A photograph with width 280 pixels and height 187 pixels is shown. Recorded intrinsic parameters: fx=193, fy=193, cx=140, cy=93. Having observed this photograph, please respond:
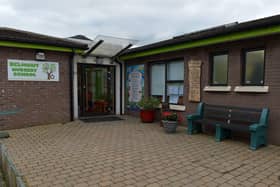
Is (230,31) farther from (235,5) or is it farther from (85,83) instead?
(85,83)

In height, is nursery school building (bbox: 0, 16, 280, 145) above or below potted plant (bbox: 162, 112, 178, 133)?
above

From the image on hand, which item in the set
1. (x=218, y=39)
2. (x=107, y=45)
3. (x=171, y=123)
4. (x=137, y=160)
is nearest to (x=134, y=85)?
(x=107, y=45)

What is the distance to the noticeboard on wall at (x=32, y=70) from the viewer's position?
607 centimetres

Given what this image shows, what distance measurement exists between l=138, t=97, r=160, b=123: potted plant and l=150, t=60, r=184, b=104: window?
0.51m

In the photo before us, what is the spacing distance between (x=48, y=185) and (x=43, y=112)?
4648mm

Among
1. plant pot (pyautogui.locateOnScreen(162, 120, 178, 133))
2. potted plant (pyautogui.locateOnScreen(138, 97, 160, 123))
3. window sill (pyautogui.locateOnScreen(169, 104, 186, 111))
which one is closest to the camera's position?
plant pot (pyautogui.locateOnScreen(162, 120, 178, 133))

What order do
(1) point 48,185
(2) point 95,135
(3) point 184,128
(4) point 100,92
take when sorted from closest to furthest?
(1) point 48,185 < (2) point 95,135 < (3) point 184,128 < (4) point 100,92

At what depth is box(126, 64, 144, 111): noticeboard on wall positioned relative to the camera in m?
8.41

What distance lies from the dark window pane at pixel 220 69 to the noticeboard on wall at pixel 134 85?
3282 mm

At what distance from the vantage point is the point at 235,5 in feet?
24.6

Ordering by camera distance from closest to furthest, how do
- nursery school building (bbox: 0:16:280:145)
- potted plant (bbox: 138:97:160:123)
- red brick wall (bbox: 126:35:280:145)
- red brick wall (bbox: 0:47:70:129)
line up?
red brick wall (bbox: 126:35:280:145) < nursery school building (bbox: 0:16:280:145) < red brick wall (bbox: 0:47:70:129) < potted plant (bbox: 138:97:160:123)

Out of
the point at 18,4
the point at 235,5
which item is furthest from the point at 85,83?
the point at 235,5

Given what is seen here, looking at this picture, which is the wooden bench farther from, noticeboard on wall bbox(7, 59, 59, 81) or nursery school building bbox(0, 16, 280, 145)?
noticeboard on wall bbox(7, 59, 59, 81)

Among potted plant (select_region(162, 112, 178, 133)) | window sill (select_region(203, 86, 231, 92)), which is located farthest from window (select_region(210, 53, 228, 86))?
potted plant (select_region(162, 112, 178, 133))
